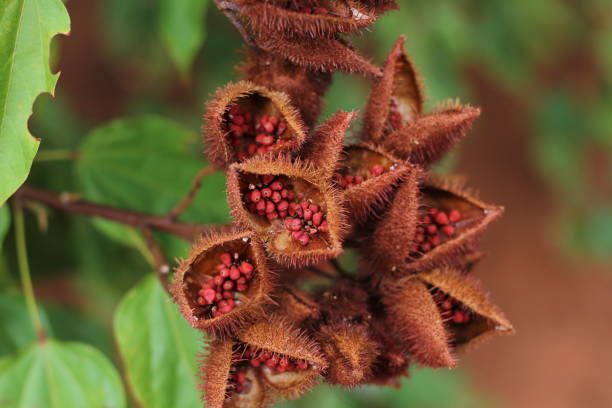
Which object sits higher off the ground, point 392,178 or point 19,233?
point 392,178

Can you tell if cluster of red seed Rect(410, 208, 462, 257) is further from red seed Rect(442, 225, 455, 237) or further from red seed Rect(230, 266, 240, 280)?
red seed Rect(230, 266, 240, 280)

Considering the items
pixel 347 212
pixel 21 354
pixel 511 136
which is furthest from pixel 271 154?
pixel 511 136

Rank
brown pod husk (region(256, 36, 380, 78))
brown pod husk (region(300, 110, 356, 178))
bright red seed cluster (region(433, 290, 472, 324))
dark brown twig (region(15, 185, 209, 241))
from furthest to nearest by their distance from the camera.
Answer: dark brown twig (region(15, 185, 209, 241)), bright red seed cluster (region(433, 290, 472, 324)), brown pod husk (region(256, 36, 380, 78)), brown pod husk (region(300, 110, 356, 178))

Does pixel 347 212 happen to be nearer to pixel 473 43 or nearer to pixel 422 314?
pixel 422 314

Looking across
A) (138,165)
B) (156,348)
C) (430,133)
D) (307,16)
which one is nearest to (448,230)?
(430,133)

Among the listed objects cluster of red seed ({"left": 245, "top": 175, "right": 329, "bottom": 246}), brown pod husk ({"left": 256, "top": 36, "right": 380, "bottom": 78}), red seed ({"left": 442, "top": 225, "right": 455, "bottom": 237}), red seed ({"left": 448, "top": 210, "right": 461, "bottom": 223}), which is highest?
brown pod husk ({"left": 256, "top": 36, "right": 380, "bottom": 78})

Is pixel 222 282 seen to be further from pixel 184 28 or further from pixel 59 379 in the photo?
pixel 184 28

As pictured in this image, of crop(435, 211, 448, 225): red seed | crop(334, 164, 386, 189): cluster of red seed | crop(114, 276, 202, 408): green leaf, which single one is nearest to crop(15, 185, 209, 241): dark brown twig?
crop(114, 276, 202, 408): green leaf
